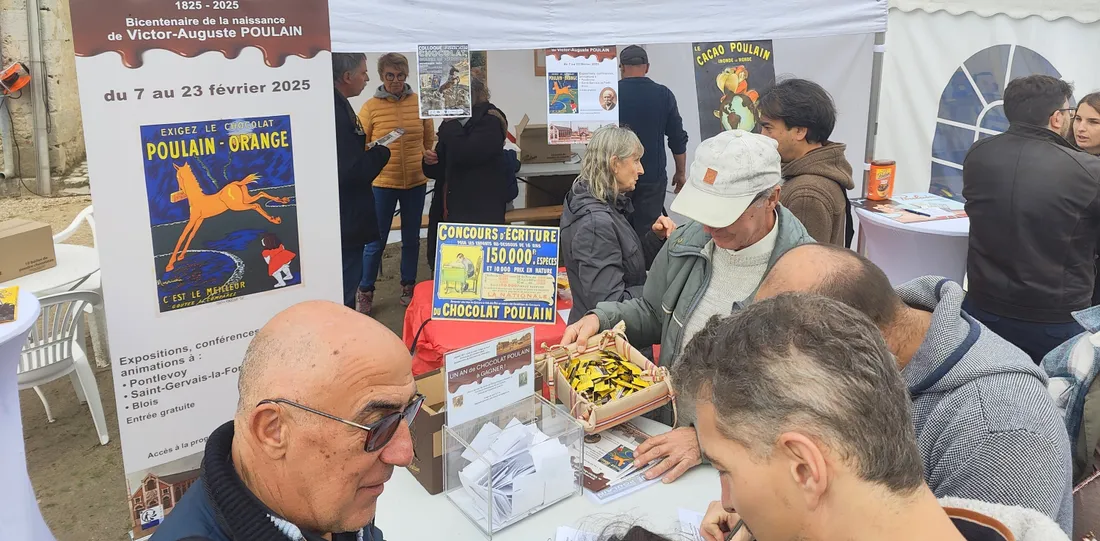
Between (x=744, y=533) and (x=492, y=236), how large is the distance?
2014mm

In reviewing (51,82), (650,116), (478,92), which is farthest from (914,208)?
(51,82)

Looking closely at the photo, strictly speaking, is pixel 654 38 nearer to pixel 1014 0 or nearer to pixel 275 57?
pixel 275 57

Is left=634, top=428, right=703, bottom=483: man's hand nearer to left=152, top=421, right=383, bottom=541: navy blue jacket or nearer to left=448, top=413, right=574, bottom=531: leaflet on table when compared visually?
left=448, top=413, right=574, bottom=531: leaflet on table

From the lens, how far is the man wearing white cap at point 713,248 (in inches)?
96.1

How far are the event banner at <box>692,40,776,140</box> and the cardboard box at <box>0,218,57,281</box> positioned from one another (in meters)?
4.18

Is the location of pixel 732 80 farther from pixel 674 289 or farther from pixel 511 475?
pixel 511 475

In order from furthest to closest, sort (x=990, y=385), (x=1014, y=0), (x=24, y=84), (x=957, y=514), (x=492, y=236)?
(x=24, y=84)
(x=1014, y=0)
(x=492, y=236)
(x=990, y=385)
(x=957, y=514)

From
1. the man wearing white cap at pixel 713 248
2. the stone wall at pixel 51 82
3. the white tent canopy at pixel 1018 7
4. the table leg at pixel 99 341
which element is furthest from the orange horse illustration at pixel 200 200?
the stone wall at pixel 51 82

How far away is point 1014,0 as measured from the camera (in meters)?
4.96

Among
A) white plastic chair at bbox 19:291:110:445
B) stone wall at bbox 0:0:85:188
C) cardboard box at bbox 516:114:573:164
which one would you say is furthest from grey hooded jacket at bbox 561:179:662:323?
stone wall at bbox 0:0:85:188

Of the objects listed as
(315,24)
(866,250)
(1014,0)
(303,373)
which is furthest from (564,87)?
(303,373)

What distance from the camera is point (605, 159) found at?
3.54 meters

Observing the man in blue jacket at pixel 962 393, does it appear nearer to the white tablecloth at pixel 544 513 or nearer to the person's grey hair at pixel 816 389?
the person's grey hair at pixel 816 389

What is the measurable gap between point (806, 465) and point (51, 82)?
35.9ft
